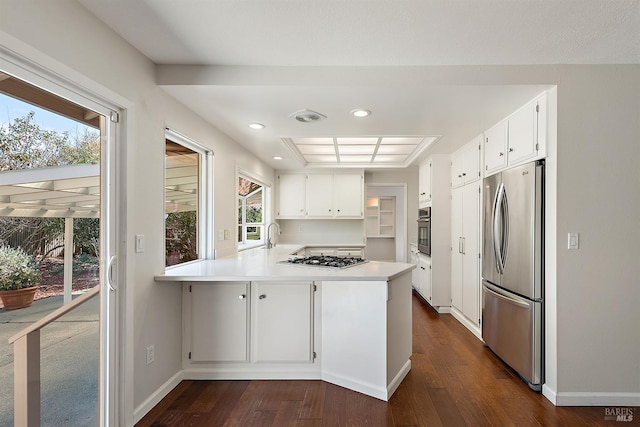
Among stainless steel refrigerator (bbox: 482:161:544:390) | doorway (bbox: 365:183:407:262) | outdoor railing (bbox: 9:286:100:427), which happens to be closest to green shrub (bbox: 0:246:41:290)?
outdoor railing (bbox: 9:286:100:427)

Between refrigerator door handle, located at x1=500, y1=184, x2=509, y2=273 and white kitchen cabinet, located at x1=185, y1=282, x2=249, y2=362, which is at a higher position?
refrigerator door handle, located at x1=500, y1=184, x2=509, y2=273

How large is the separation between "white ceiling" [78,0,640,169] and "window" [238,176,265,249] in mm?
2072

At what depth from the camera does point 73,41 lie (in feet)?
5.11

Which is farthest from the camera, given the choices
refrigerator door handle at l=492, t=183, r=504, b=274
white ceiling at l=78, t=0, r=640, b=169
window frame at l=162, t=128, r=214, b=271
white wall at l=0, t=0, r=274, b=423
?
window frame at l=162, t=128, r=214, b=271

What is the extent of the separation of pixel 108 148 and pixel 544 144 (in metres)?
2.90

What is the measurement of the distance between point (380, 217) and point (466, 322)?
3.83m

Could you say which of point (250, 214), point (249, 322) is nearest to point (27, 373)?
point (249, 322)

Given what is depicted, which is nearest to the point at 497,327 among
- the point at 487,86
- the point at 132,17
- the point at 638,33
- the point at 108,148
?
the point at 487,86

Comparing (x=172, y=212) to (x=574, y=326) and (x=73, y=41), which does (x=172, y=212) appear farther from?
(x=574, y=326)

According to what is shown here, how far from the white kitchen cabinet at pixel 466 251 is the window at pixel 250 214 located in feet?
9.29

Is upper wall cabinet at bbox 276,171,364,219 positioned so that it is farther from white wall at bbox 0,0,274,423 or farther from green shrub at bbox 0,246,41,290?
green shrub at bbox 0,246,41,290

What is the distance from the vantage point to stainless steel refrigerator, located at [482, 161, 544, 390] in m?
2.38

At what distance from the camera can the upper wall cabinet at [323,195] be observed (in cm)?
583

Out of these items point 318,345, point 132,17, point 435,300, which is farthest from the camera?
point 435,300
